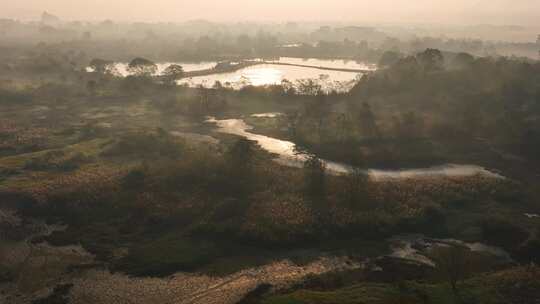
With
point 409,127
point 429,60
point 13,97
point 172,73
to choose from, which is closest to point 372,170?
point 409,127

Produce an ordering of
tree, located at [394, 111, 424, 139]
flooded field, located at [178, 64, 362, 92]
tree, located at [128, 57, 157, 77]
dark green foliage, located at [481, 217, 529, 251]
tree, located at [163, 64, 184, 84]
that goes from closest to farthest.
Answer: dark green foliage, located at [481, 217, 529, 251], tree, located at [394, 111, 424, 139], tree, located at [163, 64, 184, 84], tree, located at [128, 57, 157, 77], flooded field, located at [178, 64, 362, 92]

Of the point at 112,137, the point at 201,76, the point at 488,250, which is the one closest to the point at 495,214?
the point at 488,250

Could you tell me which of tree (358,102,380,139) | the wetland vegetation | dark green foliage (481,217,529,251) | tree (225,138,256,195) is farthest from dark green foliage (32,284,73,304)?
tree (358,102,380,139)

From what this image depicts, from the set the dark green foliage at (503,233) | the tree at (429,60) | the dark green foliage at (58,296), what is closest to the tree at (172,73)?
the tree at (429,60)

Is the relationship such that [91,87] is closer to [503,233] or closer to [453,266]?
[503,233]

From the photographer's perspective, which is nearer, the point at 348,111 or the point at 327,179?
the point at 327,179

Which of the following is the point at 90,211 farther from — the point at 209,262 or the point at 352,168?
the point at 352,168

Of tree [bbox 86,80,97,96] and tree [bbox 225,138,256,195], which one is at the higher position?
tree [bbox 86,80,97,96]

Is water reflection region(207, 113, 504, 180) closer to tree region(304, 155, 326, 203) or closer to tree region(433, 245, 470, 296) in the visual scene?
tree region(304, 155, 326, 203)

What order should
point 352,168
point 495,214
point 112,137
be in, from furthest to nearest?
point 112,137 < point 352,168 < point 495,214
